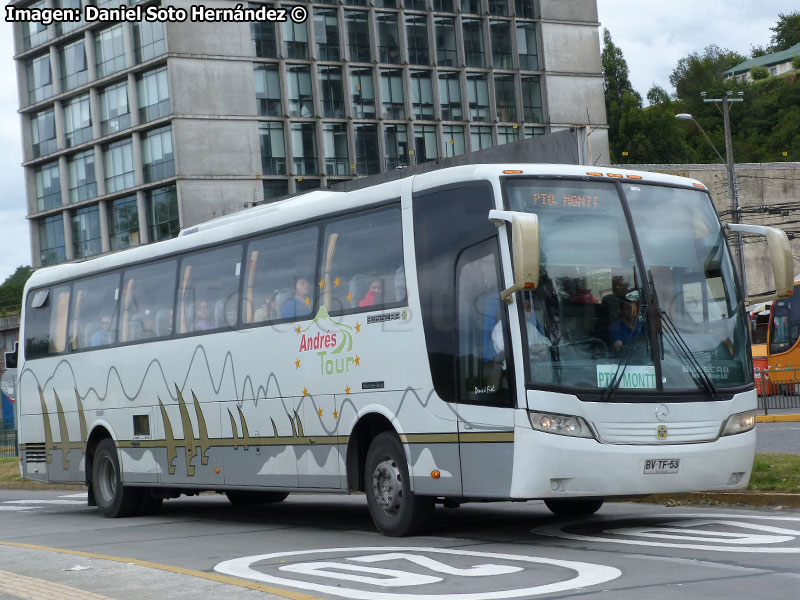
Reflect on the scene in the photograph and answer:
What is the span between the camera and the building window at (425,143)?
71.1m

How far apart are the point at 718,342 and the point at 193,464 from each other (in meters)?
7.37

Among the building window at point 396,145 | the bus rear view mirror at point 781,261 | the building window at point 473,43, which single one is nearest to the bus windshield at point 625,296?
the bus rear view mirror at point 781,261

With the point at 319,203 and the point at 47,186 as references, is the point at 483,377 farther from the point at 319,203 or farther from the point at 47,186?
the point at 47,186

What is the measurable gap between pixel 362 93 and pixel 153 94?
11.5 m

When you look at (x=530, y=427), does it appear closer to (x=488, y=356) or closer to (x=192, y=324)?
(x=488, y=356)

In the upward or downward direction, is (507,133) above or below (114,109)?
below

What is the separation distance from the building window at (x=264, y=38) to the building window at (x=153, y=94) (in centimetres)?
526

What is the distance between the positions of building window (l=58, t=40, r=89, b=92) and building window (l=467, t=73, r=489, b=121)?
21.5 metres

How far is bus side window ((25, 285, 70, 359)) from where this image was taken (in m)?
19.4

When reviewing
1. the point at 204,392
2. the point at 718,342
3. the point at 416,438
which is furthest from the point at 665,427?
the point at 204,392

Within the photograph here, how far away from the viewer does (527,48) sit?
74.7 m

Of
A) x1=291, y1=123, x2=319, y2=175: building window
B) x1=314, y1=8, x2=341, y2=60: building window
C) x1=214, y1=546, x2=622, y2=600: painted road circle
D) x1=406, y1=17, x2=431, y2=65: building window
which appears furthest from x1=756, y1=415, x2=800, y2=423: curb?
x1=406, y1=17, x2=431, y2=65: building window

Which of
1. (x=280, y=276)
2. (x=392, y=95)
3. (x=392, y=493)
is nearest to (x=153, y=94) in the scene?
(x=392, y=95)

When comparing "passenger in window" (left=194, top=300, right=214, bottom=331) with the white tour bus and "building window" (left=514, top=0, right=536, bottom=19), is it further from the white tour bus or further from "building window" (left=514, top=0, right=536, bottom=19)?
"building window" (left=514, top=0, right=536, bottom=19)
